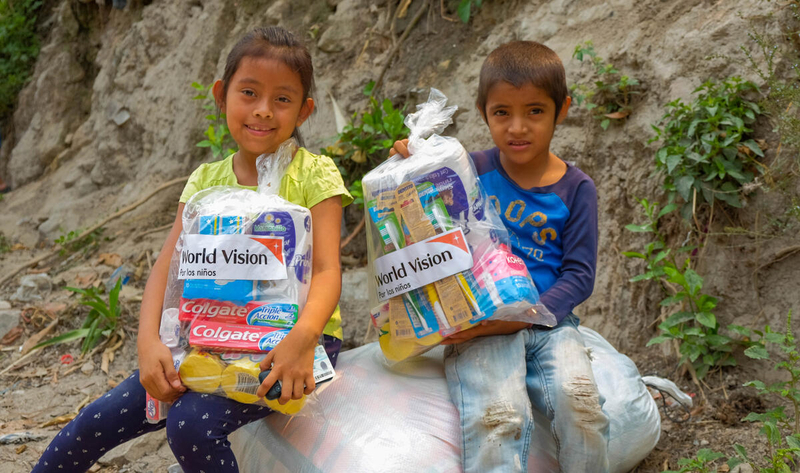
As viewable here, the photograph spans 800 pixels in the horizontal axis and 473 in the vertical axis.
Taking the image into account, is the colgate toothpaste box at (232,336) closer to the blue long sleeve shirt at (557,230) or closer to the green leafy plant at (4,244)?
the blue long sleeve shirt at (557,230)

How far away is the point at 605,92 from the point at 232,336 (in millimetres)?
2256

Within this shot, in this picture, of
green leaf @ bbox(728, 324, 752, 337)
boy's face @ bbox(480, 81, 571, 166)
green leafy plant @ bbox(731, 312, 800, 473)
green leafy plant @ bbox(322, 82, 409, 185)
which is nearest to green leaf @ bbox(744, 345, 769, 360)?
green leafy plant @ bbox(731, 312, 800, 473)

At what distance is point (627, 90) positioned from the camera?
314 cm

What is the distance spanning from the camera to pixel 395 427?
6.31ft

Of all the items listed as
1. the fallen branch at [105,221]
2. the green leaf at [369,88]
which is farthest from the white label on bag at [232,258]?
the fallen branch at [105,221]

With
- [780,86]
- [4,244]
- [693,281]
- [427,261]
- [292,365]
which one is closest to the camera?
[292,365]

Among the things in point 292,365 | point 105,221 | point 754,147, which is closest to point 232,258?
point 292,365

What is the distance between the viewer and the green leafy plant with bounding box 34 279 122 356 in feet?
12.0

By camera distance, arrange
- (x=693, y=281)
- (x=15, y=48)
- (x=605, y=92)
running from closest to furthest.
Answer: (x=693, y=281)
(x=605, y=92)
(x=15, y=48)

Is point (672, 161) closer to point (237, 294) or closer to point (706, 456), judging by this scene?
point (706, 456)

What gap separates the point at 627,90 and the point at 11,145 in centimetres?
613

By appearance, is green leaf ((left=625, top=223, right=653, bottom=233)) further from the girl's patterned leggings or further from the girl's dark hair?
the girl's dark hair

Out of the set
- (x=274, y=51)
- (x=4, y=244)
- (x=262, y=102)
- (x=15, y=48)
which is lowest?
(x=4, y=244)

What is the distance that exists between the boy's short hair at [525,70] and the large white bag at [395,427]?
3.00ft
